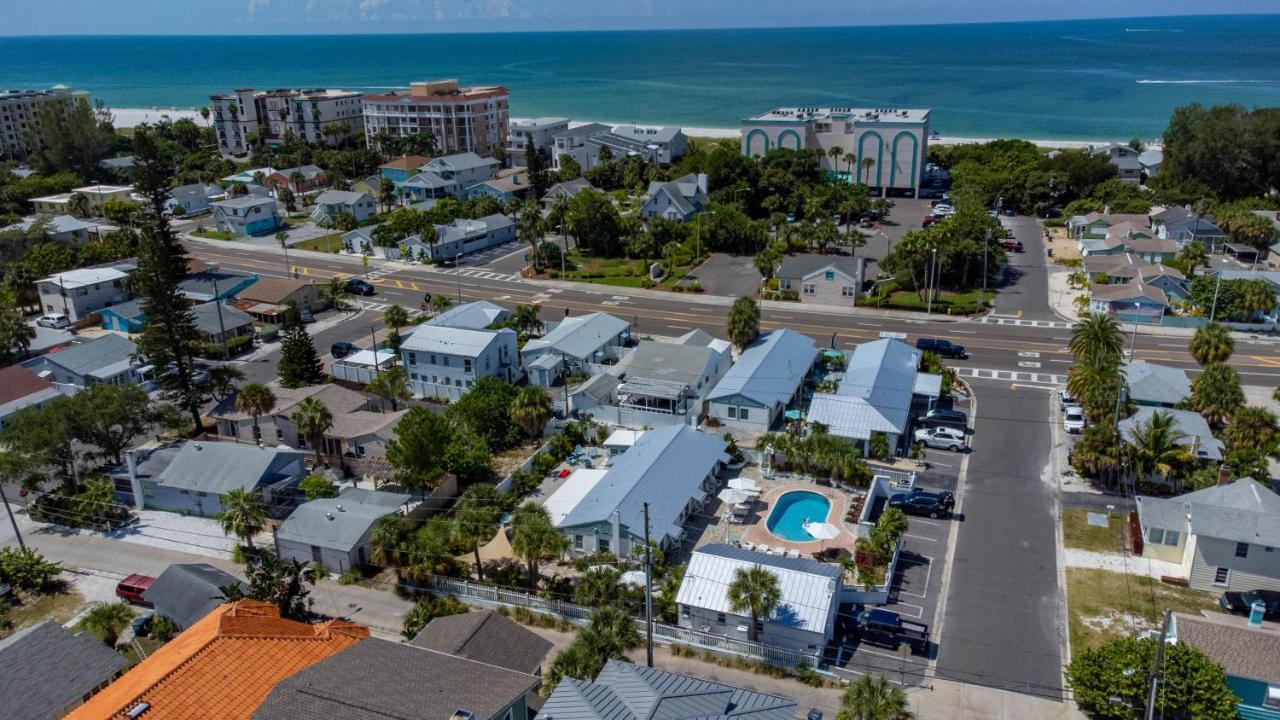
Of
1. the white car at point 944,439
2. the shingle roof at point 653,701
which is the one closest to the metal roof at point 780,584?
the shingle roof at point 653,701

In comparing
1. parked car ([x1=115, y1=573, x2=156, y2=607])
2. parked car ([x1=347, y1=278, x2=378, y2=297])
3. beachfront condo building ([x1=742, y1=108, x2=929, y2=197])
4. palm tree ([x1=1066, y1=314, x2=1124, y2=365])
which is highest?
beachfront condo building ([x1=742, y1=108, x2=929, y2=197])

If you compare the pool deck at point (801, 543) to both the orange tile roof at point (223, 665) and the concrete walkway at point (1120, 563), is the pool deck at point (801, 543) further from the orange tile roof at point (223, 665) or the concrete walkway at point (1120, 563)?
the orange tile roof at point (223, 665)

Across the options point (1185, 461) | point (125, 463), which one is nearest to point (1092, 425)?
point (1185, 461)

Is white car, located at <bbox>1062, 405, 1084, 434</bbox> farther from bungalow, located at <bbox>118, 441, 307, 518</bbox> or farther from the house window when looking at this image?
bungalow, located at <bbox>118, 441, 307, 518</bbox>

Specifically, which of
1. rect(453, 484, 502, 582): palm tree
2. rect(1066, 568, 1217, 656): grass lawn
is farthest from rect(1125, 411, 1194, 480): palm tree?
rect(453, 484, 502, 582): palm tree

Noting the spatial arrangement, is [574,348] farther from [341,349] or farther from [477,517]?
[477,517]
